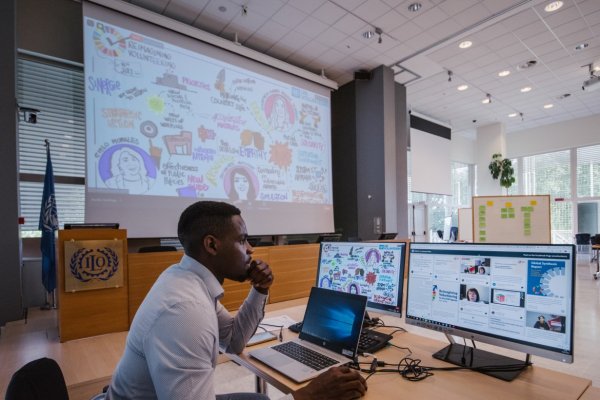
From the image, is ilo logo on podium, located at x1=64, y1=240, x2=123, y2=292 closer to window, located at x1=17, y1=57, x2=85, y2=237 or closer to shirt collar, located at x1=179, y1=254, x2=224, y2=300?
shirt collar, located at x1=179, y1=254, x2=224, y2=300

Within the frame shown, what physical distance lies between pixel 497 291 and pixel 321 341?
28.3 inches

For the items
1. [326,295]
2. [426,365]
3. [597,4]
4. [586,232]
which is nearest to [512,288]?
[426,365]

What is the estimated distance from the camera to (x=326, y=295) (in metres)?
1.43

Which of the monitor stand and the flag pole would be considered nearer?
the monitor stand

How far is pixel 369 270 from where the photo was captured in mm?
1597

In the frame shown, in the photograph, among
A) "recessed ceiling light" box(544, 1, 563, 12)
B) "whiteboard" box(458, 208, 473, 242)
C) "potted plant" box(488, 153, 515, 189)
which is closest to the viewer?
"recessed ceiling light" box(544, 1, 563, 12)

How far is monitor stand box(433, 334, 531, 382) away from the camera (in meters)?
1.16

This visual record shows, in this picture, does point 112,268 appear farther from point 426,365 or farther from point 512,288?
point 512,288

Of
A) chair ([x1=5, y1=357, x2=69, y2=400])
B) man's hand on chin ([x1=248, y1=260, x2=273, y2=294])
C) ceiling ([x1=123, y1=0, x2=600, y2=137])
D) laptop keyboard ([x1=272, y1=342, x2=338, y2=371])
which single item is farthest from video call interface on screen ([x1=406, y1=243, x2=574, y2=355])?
ceiling ([x1=123, y1=0, x2=600, y2=137])

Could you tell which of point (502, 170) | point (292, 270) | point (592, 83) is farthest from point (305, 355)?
point (502, 170)

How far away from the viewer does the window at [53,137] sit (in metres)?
3.72

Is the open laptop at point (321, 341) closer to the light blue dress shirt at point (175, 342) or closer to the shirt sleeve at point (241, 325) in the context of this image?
the shirt sleeve at point (241, 325)

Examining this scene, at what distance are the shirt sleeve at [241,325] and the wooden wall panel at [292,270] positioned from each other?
1.51m

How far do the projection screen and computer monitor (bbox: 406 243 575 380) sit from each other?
327cm
